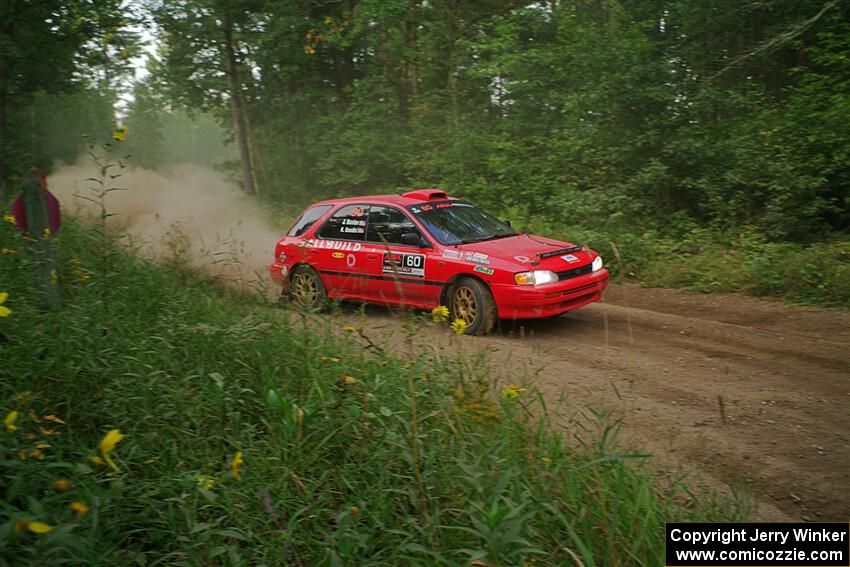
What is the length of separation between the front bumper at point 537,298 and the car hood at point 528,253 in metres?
0.23

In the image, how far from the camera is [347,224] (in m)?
9.24

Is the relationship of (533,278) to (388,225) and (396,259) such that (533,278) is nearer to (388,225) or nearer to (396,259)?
(396,259)

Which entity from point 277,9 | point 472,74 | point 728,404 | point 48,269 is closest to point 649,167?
point 472,74

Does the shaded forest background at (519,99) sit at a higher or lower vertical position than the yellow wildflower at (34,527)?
higher

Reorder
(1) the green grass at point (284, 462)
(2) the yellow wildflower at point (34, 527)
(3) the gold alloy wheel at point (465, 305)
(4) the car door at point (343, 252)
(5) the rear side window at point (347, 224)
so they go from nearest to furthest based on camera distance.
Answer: (2) the yellow wildflower at point (34, 527) < (1) the green grass at point (284, 462) < (3) the gold alloy wheel at point (465, 305) < (4) the car door at point (343, 252) < (5) the rear side window at point (347, 224)

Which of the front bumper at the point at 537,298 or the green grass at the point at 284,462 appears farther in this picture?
the front bumper at the point at 537,298

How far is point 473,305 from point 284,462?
4.48m

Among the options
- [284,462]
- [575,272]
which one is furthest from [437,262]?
[284,462]

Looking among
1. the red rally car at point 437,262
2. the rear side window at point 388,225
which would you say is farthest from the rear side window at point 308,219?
the rear side window at point 388,225

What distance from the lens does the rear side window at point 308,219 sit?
9.75 m

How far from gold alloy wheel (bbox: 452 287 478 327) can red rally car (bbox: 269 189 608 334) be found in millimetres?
12

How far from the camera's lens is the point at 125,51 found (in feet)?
75.4

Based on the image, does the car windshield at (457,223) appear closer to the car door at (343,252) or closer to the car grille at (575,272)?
the car door at (343,252)

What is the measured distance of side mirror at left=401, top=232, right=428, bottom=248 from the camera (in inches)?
326
